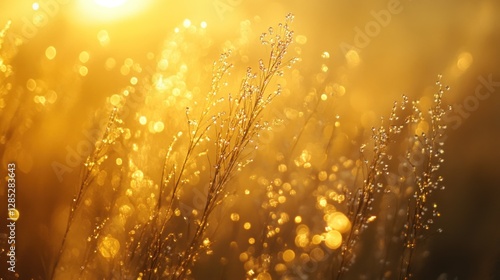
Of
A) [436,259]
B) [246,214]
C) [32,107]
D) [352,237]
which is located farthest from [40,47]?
[436,259]

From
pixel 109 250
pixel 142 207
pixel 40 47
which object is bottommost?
pixel 109 250

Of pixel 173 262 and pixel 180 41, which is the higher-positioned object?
pixel 180 41

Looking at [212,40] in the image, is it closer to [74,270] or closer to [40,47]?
[40,47]

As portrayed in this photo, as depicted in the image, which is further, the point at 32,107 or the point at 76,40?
the point at 76,40

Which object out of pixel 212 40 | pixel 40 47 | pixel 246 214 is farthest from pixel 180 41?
pixel 246 214

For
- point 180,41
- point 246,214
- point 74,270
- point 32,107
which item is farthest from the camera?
point 180,41

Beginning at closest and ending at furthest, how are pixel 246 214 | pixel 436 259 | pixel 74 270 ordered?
pixel 74 270 → pixel 246 214 → pixel 436 259
